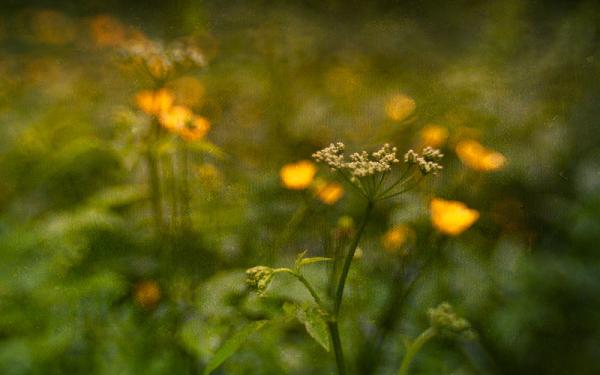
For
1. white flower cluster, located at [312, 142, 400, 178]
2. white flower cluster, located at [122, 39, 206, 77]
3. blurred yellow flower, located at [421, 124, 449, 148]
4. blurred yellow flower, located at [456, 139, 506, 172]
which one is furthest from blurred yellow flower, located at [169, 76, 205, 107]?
white flower cluster, located at [312, 142, 400, 178]

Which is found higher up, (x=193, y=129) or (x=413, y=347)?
(x=193, y=129)

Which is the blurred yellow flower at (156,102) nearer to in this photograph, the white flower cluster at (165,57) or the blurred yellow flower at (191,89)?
the white flower cluster at (165,57)

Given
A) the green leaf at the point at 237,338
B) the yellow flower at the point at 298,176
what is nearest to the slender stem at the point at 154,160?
the yellow flower at the point at 298,176

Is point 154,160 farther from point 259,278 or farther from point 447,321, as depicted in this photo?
point 447,321

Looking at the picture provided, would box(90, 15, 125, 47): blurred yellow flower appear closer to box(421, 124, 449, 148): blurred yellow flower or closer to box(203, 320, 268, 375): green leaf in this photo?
box(421, 124, 449, 148): blurred yellow flower

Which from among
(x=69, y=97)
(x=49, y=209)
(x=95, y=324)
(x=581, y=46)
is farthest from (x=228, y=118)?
(x=581, y=46)

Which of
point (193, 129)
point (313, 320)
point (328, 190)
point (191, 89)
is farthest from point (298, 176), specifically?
point (191, 89)

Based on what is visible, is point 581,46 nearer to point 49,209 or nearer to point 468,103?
point 468,103
